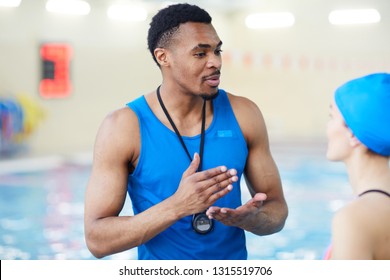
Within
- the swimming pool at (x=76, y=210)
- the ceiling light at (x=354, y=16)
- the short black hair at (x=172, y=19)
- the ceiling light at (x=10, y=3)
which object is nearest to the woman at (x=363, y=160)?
the short black hair at (x=172, y=19)

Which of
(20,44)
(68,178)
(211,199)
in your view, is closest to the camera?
(211,199)

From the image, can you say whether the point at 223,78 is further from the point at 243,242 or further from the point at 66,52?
the point at 243,242

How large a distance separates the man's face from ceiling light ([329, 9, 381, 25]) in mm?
13428

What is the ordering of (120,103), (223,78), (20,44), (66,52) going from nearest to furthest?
1. (20,44)
2. (66,52)
3. (120,103)
4. (223,78)

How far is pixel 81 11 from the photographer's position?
1396 centimetres

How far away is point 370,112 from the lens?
5.16ft

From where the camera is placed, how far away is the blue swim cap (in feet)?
5.16

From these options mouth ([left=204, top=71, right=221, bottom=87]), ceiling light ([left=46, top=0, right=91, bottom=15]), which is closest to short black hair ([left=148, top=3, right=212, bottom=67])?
mouth ([left=204, top=71, right=221, bottom=87])

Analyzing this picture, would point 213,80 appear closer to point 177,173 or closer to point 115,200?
point 177,173

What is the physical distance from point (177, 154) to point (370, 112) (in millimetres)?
1007

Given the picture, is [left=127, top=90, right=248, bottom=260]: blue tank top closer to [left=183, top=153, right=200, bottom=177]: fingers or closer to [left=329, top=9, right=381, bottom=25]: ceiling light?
[left=183, top=153, right=200, bottom=177]: fingers

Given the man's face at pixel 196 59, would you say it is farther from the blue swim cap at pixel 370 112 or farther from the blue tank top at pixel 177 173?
the blue swim cap at pixel 370 112

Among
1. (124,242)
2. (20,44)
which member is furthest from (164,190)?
(20,44)

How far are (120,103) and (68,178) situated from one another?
171 inches
